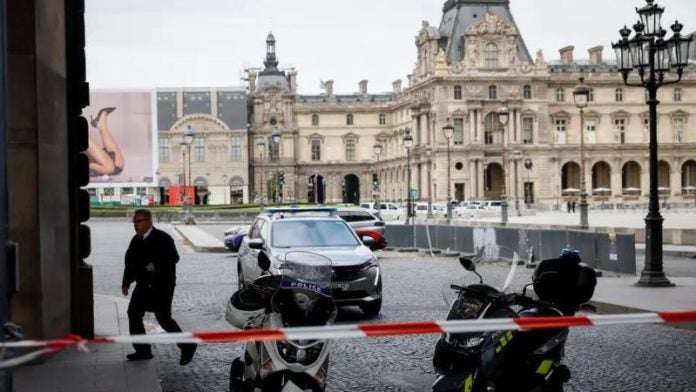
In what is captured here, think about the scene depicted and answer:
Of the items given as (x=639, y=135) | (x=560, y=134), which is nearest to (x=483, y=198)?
(x=560, y=134)

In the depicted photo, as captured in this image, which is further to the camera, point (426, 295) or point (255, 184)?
point (255, 184)

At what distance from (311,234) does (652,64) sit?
6.93 m

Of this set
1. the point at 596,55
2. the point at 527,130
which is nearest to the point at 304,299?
the point at 527,130

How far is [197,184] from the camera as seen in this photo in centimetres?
11031

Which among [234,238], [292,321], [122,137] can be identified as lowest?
[234,238]

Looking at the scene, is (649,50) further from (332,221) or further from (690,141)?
(690,141)

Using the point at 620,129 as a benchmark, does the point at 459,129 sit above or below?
below

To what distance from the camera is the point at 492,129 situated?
95250 mm

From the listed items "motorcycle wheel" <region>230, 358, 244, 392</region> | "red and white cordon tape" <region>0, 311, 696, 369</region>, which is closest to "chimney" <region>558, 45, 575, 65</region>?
"motorcycle wheel" <region>230, 358, 244, 392</region>

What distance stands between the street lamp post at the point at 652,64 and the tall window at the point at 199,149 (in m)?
93.5

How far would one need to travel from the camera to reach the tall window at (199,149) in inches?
4296

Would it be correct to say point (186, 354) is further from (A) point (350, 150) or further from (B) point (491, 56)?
(A) point (350, 150)

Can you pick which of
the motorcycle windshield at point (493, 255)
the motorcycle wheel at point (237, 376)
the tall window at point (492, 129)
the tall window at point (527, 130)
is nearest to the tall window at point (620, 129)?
the tall window at point (527, 130)

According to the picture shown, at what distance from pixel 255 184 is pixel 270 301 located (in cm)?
10785
